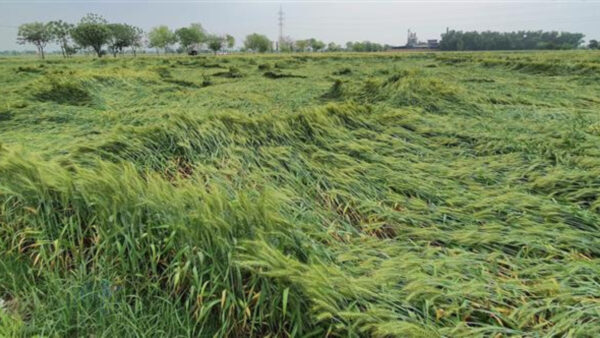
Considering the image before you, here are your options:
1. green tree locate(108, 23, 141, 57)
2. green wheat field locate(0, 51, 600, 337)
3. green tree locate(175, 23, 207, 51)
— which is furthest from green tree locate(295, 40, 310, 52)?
green wheat field locate(0, 51, 600, 337)

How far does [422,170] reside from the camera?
3.08 meters

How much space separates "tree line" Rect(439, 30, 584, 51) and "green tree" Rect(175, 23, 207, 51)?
57.6 m

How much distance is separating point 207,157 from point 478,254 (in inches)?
85.2

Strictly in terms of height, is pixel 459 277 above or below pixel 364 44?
below

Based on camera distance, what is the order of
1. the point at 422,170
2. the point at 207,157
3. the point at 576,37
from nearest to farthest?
the point at 207,157 < the point at 422,170 < the point at 576,37

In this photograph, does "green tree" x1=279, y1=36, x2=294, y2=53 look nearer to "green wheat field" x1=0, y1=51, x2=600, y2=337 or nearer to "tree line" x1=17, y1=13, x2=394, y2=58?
"tree line" x1=17, y1=13, x2=394, y2=58

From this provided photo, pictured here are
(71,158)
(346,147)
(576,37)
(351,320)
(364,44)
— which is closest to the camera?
(351,320)

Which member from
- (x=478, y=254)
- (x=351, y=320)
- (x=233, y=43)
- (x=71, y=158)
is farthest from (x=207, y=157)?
(x=233, y=43)

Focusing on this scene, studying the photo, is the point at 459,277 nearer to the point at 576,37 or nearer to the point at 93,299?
the point at 93,299

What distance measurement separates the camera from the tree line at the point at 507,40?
6812 centimetres

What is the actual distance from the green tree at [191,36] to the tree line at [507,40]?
189ft

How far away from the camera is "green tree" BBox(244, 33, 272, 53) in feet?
289

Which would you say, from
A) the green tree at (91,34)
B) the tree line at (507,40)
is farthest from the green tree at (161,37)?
the tree line at (507,40)

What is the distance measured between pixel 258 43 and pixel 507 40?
60190mm
